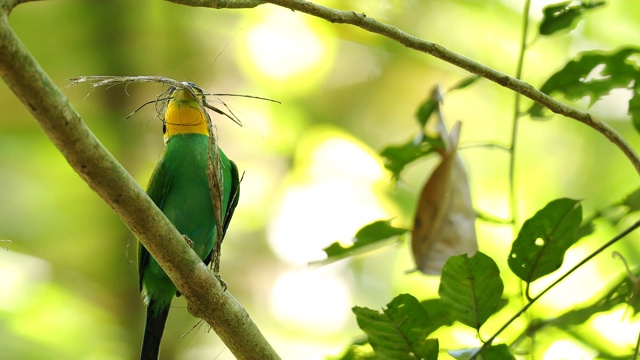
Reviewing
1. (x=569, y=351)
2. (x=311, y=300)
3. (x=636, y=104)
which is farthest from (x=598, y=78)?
(x=311, y=300)

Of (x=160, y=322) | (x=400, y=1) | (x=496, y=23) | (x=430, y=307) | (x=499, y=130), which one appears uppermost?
(x=400, y=1)

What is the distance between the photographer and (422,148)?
1.92m

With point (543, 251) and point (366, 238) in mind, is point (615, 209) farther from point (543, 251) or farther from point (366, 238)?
point (366, 238)

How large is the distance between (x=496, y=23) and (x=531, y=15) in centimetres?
20

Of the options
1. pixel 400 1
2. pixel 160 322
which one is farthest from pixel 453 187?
pixel 400 1

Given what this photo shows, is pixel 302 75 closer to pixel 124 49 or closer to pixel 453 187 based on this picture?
pixel 124 49

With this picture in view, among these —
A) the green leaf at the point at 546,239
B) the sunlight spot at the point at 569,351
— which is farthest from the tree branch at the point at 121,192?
the sunlight spot at the point at 569,351

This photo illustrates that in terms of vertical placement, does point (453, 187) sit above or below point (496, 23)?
below

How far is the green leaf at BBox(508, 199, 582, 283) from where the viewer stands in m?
1.36

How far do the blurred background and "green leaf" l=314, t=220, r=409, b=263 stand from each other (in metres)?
1.60

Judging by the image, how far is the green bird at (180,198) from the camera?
6.94 ft

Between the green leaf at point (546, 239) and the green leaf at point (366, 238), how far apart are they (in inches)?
14.0

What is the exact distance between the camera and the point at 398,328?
1335mm

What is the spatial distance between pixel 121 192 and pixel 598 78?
117 centimetres
